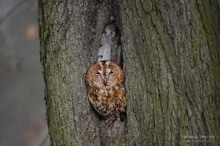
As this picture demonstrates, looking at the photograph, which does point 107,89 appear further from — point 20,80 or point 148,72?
point 20,80

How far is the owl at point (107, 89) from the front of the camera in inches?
124

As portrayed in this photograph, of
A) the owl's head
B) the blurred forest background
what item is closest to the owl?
the owl's head

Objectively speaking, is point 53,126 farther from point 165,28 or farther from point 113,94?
point 165,28

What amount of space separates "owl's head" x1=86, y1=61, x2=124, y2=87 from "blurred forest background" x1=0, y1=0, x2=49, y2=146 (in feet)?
7.34

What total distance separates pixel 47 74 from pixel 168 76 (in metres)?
0.74

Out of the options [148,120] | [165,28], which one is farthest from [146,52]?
[148,120]

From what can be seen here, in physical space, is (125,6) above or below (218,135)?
above

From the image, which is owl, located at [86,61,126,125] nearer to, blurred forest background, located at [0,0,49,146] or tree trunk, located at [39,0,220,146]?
tree trunk, located at [39,0,220,146]

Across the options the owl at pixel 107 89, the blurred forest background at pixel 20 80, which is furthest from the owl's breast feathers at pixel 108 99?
the blurred forest background at pixel 20 80

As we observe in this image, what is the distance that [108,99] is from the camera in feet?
10.5

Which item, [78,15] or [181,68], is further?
[78,15]

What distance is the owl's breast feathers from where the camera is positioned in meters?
3.15

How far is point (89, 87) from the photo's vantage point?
3.20 m

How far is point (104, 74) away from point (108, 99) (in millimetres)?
154
